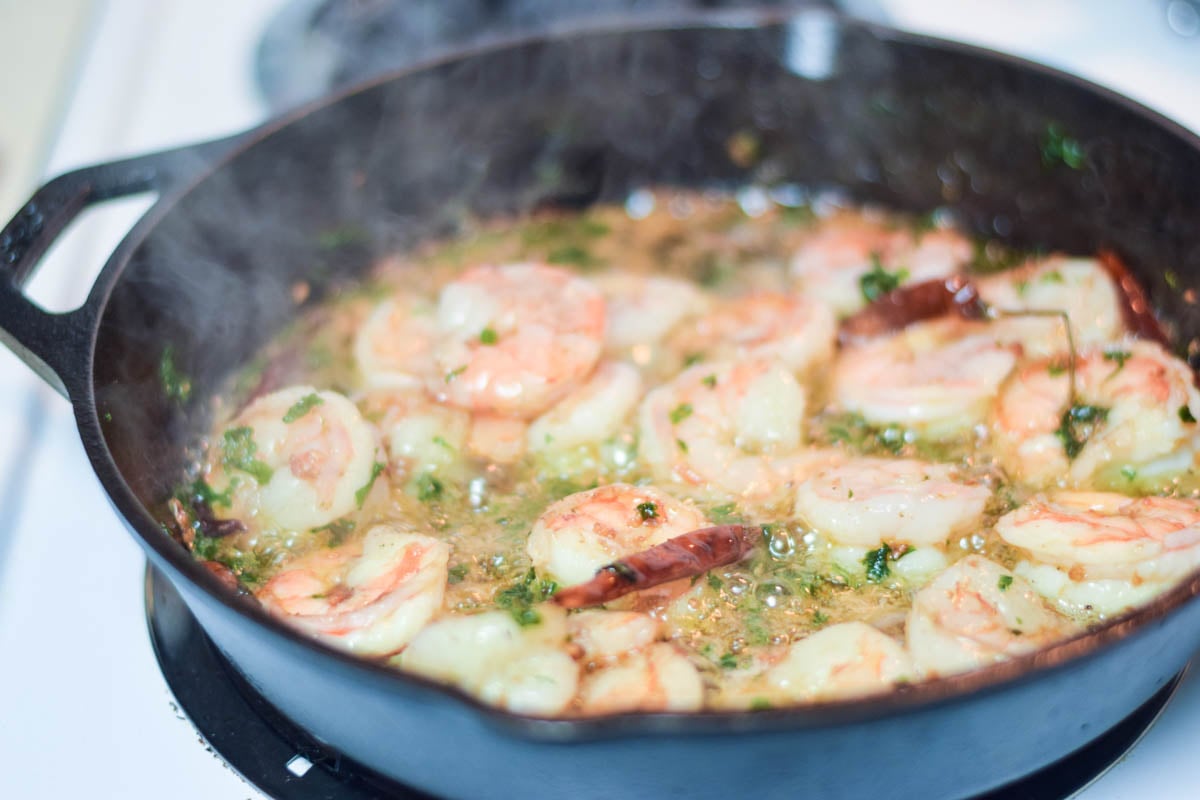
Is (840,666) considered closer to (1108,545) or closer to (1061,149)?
(1108,545)

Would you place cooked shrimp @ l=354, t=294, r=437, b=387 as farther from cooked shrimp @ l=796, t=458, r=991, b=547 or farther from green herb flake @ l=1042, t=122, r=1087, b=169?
green herb flake @ l=1042, t=122, r=1087, b=169

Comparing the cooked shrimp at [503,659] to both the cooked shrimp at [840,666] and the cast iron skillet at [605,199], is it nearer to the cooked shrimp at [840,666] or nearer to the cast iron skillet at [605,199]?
the cast iron skillet at [605,199]

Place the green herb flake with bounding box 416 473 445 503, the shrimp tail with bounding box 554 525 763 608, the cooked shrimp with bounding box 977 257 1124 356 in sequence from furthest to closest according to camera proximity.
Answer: the cooked shrimp with bounding box 977 257 1124 356 → the green herb flake with bounding box 416 473 445 503 → the shrimp tail with bounding box 554 525 763 608

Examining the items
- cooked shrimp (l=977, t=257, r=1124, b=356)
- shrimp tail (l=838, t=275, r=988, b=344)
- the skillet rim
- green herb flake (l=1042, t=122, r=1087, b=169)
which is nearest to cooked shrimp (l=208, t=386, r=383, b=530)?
the skillet rim

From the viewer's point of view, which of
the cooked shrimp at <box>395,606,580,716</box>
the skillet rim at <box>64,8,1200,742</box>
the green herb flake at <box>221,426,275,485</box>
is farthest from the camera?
the green herb flake at <box>221,426,275,485</box>

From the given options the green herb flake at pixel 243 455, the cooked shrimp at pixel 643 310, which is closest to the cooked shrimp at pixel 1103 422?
the cooked shrimp at pixel 643 310
